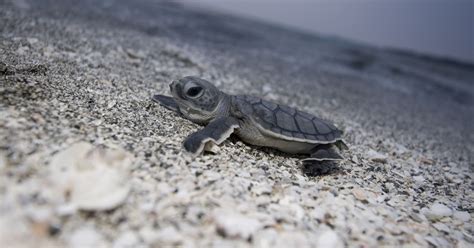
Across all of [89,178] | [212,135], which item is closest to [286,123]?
[212,135]

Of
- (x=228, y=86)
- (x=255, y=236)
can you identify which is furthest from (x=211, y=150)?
(x=228, y=86)

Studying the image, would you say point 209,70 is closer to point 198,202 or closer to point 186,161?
point 186,161

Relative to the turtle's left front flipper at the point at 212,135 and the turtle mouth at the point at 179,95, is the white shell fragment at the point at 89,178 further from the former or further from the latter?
the turtle mouth at the point at 179,95

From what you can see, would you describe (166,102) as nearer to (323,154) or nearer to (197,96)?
(197,96)

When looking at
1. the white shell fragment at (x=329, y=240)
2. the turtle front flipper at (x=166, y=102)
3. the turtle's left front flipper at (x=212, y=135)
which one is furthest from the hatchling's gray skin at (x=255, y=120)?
the white shell fragment at (x=329, y=240)

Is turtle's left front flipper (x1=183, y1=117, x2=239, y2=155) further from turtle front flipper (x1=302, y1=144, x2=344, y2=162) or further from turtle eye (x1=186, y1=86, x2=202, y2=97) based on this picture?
turtle front flipper (x1=302, y1=144, x2=344, y2=162)

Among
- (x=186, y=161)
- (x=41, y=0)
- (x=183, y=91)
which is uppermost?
(x=41, y=0)
